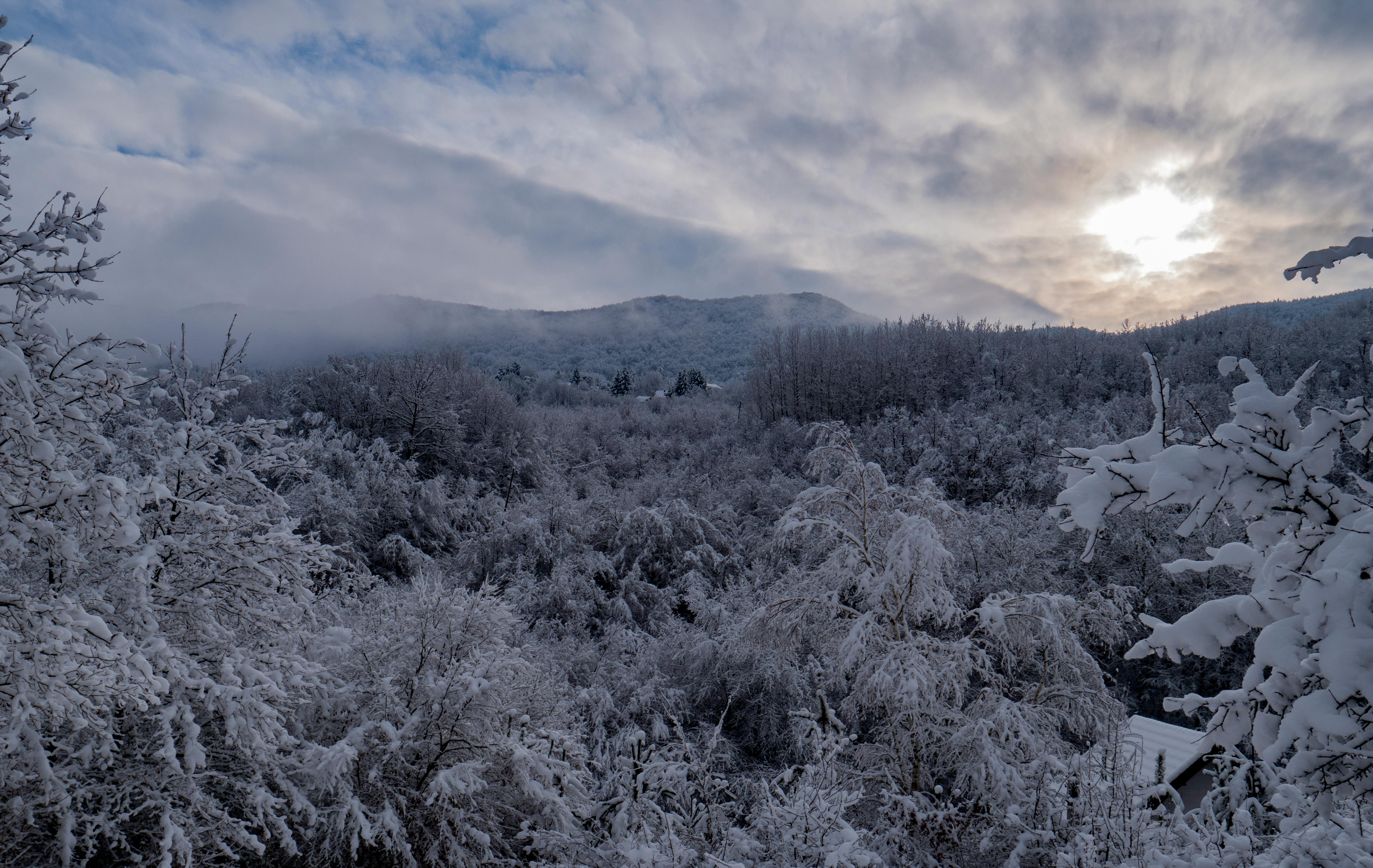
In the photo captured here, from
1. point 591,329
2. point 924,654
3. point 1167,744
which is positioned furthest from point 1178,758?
point 591,329

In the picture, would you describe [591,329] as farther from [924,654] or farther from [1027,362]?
[924,654]

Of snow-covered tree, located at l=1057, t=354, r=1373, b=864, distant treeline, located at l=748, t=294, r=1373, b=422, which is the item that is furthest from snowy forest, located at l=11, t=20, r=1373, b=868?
distant treeline, located at l=748, t=294, r=1373, b=422

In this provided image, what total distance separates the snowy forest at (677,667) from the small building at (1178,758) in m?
1.23

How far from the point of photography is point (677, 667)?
1138 centimetres

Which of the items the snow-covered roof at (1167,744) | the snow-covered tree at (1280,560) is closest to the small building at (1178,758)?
the snow-covered roof at (1167,744)

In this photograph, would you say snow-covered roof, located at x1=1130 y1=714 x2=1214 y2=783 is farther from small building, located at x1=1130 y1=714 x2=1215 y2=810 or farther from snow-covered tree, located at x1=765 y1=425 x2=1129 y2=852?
snow-covered tree, located at x1=765 y1=425 x2=1129 y2=852

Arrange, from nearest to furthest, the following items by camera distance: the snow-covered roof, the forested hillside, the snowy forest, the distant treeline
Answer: the snowy forest < the snow-covered roof < the distant treeline < the forested hillside

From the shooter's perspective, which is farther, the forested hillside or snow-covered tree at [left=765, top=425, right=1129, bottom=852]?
Answer: the forested hillside

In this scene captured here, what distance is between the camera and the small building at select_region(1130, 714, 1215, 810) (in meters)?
8.05

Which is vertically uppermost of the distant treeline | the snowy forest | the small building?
the distant treeline

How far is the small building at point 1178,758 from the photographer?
8055mm

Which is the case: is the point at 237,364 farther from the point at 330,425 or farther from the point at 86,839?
the point at 330,425

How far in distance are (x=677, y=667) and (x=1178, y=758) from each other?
7563mm

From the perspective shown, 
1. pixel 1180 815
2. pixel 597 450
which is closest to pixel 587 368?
pixel 597 450
